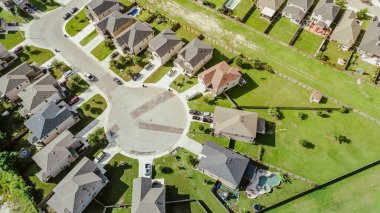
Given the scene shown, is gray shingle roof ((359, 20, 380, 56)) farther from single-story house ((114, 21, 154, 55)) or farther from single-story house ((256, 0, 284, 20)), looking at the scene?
single-story house ((114, 21, 154, 55))

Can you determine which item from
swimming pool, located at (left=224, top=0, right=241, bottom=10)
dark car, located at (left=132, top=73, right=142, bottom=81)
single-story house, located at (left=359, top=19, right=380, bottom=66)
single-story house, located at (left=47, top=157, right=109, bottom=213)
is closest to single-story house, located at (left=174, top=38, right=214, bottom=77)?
dark car, located at (left=132, top=73, right=142, bottom=81)

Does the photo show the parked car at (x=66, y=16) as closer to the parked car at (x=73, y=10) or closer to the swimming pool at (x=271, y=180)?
the parked car at (x=73, y=10)

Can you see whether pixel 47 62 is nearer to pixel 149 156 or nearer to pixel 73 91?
pixel 73 91

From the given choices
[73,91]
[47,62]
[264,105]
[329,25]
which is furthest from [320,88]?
[47,62]

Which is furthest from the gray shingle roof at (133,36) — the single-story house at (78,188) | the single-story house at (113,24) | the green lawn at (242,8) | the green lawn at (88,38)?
the single-story house at (78,188)

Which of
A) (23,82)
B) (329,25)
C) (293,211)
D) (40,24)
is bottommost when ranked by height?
(293,211)

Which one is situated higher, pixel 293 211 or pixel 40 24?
pixel 40 24
